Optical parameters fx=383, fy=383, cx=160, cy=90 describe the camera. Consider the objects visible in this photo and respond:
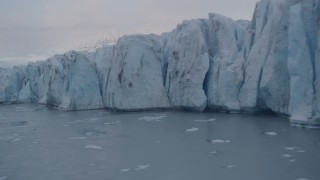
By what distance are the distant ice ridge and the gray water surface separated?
0.98 m

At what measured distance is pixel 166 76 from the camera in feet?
53.2

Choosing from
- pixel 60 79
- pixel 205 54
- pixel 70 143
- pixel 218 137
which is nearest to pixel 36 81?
pixel 60 79

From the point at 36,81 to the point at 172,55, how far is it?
1560 cm

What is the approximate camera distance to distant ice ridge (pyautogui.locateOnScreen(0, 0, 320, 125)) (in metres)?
9.68

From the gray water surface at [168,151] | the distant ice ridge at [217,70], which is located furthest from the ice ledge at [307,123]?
the gray water surface at [168,151]

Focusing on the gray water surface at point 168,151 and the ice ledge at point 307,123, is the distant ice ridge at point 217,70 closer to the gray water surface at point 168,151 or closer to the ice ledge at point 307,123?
the ice ledge at point 307,123

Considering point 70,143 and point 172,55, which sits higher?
point 172,55

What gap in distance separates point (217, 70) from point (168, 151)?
277 inches

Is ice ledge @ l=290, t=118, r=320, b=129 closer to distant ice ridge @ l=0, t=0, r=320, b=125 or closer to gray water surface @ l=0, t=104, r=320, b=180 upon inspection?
distant ice ridge @ l=0, t=0, r=320, b=125

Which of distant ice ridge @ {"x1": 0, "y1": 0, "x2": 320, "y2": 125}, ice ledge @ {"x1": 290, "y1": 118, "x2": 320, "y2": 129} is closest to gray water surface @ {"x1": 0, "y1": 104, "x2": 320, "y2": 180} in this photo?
ice ledge @ {"x1": 290, "y1": 118, "x2": 320, "y2": 129}

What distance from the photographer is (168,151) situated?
24.3ft

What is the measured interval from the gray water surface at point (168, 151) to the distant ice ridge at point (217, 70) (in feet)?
3.21

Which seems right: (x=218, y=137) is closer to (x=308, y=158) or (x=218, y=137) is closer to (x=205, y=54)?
(x=308, y=158)

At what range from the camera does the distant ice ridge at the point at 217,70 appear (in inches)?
381
